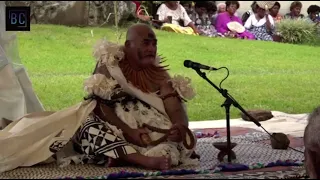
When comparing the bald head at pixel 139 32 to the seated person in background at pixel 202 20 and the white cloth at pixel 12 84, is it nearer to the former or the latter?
the white cloth at pixel 12 84

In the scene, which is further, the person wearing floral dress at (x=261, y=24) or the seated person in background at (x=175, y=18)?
the seated person in background at (x=175, y=18)

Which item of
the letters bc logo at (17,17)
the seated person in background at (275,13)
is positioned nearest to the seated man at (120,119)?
the letters bc logo at (17,17)

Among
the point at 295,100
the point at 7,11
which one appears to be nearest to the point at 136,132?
the point at 7,11

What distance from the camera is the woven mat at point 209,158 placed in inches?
147

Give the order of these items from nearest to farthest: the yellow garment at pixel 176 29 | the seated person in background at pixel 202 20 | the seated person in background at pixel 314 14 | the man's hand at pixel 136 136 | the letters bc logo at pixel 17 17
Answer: the man's hand at pixel 136 136
the letters bc logo at pixel 17 17
the seated person in background at pixel 314 14
the yellow garment at pixel 176 29
the seated person in background at pixel 202 20

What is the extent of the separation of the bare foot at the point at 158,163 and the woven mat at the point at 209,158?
0.05m

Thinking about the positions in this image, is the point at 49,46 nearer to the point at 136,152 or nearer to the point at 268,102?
the point at 268,102

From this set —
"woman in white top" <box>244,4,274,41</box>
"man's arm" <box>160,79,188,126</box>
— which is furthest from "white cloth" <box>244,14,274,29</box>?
"man's arm" <box>160,79,188,126</box>

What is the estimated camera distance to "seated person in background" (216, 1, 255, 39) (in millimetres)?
7262

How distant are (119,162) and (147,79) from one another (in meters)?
0.52

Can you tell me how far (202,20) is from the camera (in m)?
8.49

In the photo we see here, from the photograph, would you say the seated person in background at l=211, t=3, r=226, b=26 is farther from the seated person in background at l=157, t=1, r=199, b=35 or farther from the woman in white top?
the seated person in background at l=157, t=1, r=199, b=35

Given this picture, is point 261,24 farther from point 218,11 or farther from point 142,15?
point 218,11

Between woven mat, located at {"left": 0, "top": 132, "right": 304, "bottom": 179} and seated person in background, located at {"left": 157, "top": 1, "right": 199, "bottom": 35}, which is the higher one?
seated person in background, located at {"left": 157, "top": 1, "right": 199, "bottom": 35}
